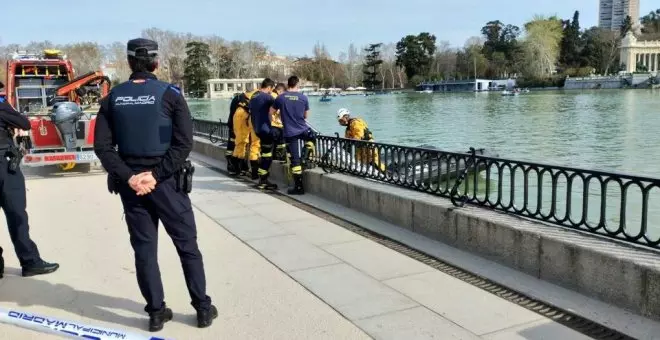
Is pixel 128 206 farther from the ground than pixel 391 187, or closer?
farther from the ground

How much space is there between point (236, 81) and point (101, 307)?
145 m

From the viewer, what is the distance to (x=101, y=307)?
14.0 feet

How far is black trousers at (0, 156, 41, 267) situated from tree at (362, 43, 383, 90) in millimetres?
155846

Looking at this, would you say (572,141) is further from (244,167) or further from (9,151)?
(9,151)

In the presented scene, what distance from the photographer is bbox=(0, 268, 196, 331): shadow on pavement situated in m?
4.04

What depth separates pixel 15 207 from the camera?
4785 millimetres

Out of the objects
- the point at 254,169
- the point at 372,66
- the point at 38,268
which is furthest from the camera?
the point at 372,66

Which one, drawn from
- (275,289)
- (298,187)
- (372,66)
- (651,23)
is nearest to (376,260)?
(275,289)

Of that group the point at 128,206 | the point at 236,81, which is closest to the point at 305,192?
the point at 128,206

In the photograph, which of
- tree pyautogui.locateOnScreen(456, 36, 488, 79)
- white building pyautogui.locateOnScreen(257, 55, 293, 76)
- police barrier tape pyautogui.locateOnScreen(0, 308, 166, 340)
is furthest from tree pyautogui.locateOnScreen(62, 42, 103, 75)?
police barrier tape pyautogui.locateOnScreen(0, 308, 166, 340)

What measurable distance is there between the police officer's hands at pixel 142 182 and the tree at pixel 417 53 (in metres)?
149

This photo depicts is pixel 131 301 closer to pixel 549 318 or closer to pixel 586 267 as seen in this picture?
pixel 549 318

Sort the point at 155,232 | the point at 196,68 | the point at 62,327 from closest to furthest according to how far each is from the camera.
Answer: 1. the point at 62,327
2. the point at 155,232
3. the point at 196,68

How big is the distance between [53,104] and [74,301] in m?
10.3
